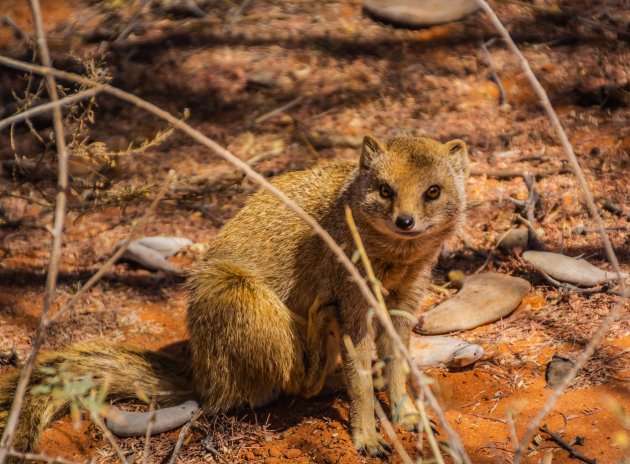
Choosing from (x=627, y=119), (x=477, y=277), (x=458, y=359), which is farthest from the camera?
(x=627, y=119)

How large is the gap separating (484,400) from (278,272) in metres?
1.49

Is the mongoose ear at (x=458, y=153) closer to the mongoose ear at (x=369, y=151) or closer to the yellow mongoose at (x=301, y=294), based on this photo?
the yellow mongoose at (x=301, y=294)

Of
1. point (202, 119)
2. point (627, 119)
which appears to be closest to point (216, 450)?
point (202, 119)

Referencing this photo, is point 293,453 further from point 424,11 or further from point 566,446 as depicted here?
point 424,11

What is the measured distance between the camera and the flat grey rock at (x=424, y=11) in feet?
30.4

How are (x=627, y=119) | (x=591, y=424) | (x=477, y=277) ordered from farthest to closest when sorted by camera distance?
(x=627, y=119) → (x=477, y=277) → (x=591, y=424)

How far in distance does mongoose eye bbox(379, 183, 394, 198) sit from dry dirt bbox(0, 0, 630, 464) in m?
1.34

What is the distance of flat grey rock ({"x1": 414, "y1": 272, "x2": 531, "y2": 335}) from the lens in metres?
5.38

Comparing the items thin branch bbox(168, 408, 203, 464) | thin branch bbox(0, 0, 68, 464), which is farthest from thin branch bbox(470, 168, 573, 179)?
thin branch bbox(0, 0, 68, 464)

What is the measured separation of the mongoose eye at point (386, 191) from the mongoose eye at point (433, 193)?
192 mm

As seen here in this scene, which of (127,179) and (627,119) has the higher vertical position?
(627,119)

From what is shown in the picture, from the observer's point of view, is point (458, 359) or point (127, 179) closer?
point (458, 359)

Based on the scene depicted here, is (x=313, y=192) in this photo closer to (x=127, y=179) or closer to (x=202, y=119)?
(x=127, y=179)

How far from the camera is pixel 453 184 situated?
14.0ft
